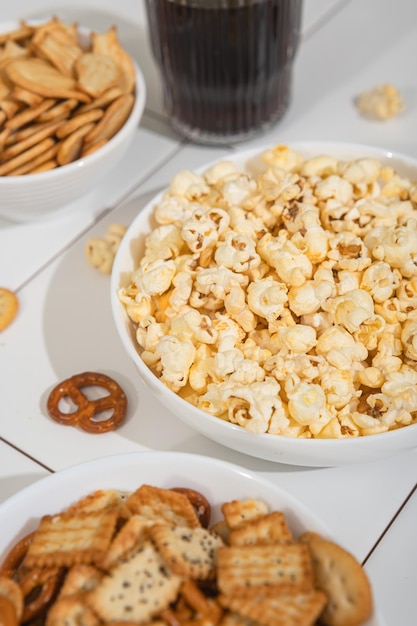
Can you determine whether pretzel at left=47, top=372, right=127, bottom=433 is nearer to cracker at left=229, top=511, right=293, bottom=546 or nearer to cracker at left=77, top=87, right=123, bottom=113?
cracker at left=229, top=511, right=293, bottom=546

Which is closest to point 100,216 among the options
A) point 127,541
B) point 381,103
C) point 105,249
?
point 105,249

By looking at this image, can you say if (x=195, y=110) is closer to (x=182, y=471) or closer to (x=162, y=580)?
(x=182, y=471)

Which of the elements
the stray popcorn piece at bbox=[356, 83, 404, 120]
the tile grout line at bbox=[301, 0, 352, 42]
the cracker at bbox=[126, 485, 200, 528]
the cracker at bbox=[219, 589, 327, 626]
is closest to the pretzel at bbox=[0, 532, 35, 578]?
the cracker at bbox=[126, 485, 200, 528]

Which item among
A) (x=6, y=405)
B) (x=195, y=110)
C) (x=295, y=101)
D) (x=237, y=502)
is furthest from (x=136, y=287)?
(x=295, y=101)

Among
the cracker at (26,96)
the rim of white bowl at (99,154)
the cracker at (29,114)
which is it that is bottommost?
the rim of white bowl at (99,154)

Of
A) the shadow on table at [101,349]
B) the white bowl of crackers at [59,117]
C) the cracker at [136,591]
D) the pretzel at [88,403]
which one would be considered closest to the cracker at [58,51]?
the white bowl of crackers at [59,117]

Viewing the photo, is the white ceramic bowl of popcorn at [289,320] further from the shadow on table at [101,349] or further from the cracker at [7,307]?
the cracker at [7,307]
